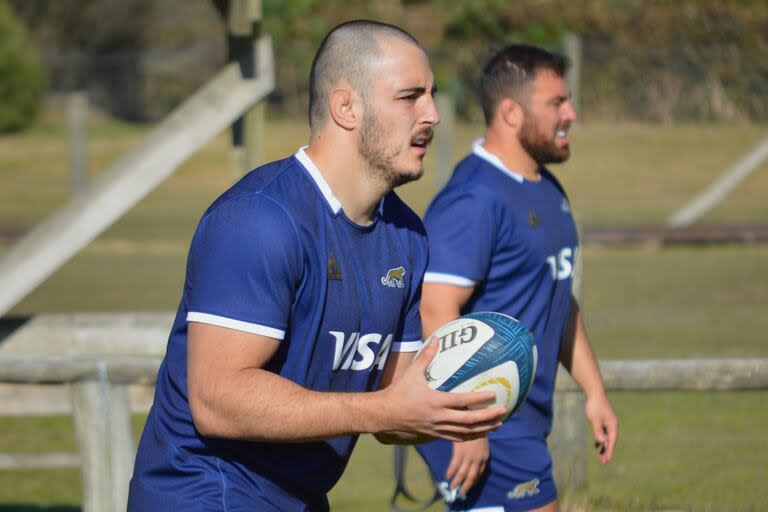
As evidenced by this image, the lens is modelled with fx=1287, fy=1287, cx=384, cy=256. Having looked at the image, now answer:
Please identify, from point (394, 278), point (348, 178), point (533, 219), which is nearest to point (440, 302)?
point (533, 219)

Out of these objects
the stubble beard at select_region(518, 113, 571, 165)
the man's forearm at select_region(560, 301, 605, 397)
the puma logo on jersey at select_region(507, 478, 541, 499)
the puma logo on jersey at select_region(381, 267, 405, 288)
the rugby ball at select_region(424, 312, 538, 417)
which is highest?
the stubble beard at select_region(518, 113, 571, 165)

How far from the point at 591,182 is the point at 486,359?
1944cm

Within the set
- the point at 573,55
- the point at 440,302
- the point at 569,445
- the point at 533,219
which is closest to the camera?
the point at 440,302

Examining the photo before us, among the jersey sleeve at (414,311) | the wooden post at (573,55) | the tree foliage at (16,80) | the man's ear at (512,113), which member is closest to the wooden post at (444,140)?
the wooden post at (573,55)

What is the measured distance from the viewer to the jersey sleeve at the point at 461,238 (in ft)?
15.9

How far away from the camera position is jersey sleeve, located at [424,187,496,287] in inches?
191

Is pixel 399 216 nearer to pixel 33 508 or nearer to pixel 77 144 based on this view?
pixel 33 508

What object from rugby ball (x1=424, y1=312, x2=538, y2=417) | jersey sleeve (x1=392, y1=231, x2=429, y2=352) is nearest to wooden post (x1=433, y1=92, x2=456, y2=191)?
jersey sleeve (x1=392, y1=231, x2=429, y2=352)

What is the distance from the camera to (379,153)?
3438 millimetres

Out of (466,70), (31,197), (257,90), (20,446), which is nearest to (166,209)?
(31,197)

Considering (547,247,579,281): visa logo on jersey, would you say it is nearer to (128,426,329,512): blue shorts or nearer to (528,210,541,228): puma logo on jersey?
(528,210,541,228): puma logo on jersey

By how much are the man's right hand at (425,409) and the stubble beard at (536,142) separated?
88.1 inches

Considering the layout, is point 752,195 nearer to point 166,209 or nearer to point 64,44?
point 166,209

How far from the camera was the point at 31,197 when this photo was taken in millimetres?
23703
